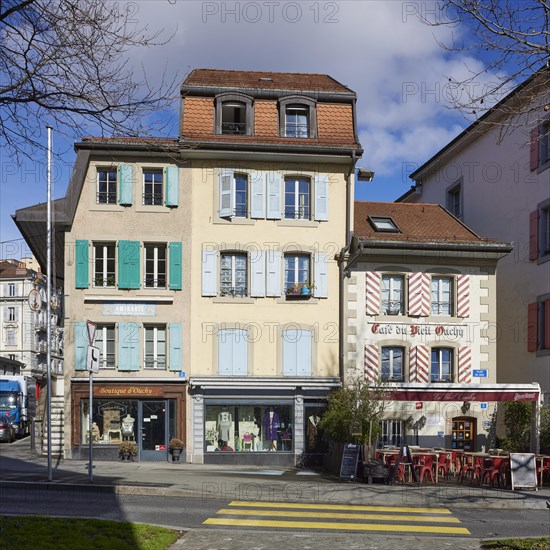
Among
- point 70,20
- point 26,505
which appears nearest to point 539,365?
point 26,505

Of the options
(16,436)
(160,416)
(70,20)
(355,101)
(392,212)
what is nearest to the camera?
(70,20)

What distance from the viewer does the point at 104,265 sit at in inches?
1014

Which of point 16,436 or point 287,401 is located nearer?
point 287,401

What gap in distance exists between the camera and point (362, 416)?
2045cm

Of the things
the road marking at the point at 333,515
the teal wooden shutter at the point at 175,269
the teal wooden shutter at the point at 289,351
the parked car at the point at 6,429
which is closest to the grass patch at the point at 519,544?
the road marking at the point at 333,515

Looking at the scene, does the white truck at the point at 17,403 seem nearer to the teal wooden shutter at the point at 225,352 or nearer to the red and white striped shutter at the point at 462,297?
the teal wooden shutter at the point at 225,352

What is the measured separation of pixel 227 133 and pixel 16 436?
66.3ft

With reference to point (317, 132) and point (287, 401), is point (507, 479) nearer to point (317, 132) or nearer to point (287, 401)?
point (287, 401)

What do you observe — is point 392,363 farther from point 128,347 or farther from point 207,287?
point 128,347

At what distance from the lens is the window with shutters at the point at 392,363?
25.8m

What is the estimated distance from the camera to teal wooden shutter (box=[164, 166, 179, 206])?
25.8 metres

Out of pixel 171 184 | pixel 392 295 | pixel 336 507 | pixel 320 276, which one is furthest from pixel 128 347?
pixel 336 507

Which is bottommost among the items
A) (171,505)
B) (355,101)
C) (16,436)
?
(16,436)

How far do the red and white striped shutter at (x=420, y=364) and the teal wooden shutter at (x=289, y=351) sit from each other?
3888 mm
